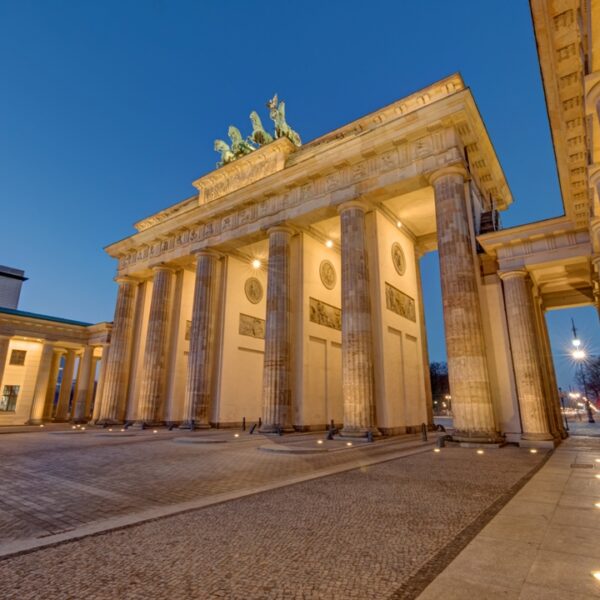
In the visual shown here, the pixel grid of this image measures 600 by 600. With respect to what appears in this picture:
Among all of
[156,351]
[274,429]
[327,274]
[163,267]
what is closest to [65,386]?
[156,351]

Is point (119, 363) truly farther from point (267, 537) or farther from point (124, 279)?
point (267, 537)

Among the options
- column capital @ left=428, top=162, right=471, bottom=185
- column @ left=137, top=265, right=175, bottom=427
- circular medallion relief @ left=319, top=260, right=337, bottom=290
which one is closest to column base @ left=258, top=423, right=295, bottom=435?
circular medallion relief @ left=319, top=260, right=337, bottom=290

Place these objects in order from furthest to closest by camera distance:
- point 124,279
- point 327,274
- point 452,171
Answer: point 124,279
point 327,274
point 452,171

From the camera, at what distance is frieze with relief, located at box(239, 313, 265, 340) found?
79.5ft

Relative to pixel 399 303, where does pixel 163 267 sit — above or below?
above

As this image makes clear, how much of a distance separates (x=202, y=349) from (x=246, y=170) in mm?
11655

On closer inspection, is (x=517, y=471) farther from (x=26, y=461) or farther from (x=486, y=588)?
(x=26, y=461)

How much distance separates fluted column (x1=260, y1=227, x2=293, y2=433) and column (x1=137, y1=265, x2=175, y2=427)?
30.3 feet

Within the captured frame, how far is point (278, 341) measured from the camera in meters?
18.5

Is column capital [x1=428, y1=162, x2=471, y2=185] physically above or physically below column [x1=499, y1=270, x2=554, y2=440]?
above

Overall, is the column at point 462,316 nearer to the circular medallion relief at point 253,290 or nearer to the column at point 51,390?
the circular medallion relief at point 253,290

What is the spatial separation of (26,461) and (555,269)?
727 inches

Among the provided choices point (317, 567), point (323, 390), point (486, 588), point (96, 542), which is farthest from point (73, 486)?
point (323, 390)

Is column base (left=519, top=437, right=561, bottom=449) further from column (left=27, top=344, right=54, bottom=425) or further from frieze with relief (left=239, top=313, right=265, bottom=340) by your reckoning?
column (left=27, top=344, right=54, bottom=425)
